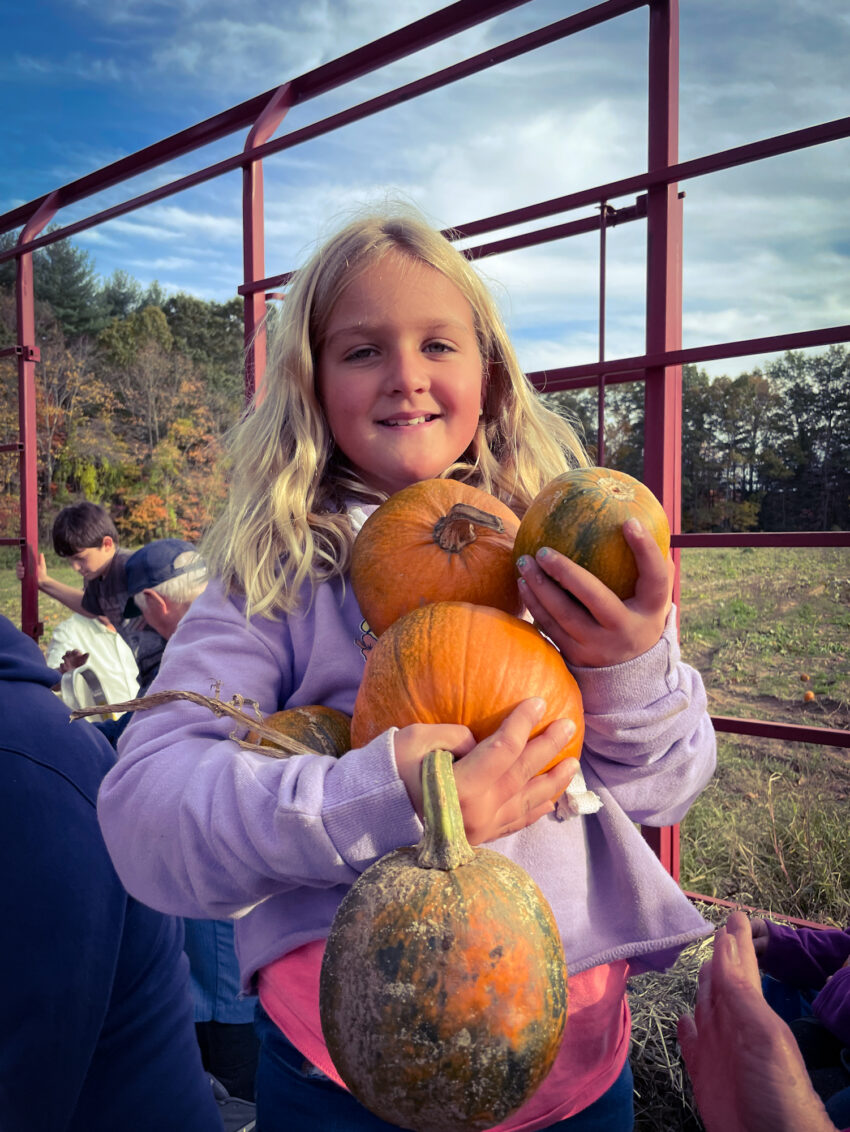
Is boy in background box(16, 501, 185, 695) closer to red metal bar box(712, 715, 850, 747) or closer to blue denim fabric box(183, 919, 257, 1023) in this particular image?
blue denim fabric box(183, 919, 257, 1023)

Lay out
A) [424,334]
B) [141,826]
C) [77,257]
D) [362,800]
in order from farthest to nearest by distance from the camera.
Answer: [77,257]
[424,334]
[141,826]
[362,800]

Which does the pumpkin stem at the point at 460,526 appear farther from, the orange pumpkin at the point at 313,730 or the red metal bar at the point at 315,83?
the red metal bar at the point at 315,83

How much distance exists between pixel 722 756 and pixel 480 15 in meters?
6.79

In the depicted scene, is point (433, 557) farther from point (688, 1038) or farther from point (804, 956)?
point (804, 956)

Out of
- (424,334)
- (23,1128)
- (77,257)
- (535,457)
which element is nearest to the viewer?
(23,1128)

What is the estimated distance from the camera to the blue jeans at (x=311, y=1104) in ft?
4.37

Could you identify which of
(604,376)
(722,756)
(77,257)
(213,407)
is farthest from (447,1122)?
(77,257)

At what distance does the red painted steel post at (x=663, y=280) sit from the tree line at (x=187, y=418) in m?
1.65

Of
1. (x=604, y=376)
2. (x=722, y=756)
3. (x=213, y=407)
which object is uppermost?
(x=213, y=407)

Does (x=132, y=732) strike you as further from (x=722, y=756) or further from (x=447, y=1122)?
(x=722, y=756)

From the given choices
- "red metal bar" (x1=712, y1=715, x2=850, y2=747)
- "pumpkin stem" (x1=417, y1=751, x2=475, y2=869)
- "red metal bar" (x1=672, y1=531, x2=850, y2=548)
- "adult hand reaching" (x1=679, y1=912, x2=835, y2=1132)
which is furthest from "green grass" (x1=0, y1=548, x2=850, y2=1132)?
"pumpkin stem" (x1=417, y1=751, x2=475, y2=869)

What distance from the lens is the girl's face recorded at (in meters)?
1.63

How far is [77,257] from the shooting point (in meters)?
38.5

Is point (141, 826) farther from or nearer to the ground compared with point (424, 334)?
nearer to the ground
